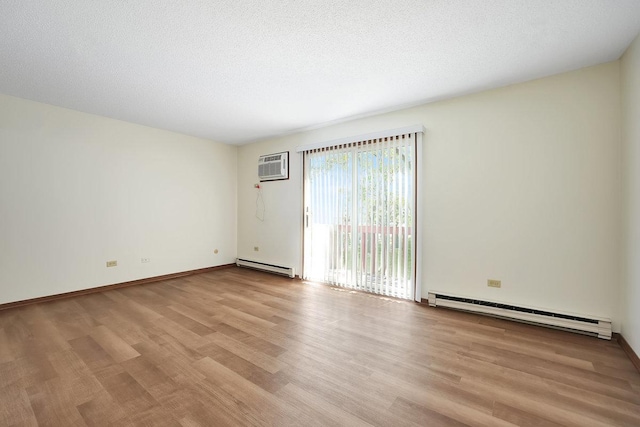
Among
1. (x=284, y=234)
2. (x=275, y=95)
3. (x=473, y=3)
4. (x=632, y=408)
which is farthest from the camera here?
(x=284, y=234)

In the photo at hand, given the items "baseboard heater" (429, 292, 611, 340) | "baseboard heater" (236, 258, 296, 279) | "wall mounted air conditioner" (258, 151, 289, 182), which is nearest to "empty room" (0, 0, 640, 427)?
"baseboard heater" (429, 292, 611, 340)

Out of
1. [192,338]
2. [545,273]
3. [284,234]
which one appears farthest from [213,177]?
[545,273]

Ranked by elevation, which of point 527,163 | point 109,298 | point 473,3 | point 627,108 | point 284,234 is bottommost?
point 109,298

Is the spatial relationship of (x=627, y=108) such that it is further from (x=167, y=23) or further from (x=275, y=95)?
(x=167, y=23)

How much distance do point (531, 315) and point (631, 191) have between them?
1.43 metres

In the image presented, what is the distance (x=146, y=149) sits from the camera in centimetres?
461

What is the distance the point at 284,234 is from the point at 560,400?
4.14 meters

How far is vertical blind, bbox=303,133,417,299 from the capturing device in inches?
143

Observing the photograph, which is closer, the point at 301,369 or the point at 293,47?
the point at 301,369

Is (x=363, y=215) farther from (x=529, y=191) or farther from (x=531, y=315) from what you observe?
(x=531, y=315)

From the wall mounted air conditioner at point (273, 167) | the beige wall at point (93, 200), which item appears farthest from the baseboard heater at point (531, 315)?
the beige wall at point (93, 200)

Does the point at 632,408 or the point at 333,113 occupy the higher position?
the point at 333,113

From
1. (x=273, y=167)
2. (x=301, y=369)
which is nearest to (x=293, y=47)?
(x=301, y=369)

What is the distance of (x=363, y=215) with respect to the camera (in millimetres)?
4012
